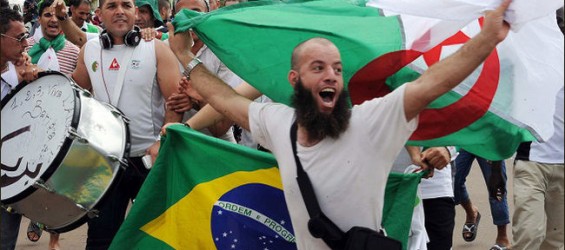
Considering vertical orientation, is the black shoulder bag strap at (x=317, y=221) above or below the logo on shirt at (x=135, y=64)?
above

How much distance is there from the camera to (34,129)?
21.0 feet

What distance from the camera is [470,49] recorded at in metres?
4.46

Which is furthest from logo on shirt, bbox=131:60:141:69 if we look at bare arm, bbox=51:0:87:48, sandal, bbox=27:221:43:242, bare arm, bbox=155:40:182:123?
sandal, bbox=27:221:43:242

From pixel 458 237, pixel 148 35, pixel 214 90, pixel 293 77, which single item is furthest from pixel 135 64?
pixel 458 237

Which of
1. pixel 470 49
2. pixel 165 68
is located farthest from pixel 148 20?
pixel 470 49

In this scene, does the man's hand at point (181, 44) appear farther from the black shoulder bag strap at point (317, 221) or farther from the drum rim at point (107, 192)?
the black shoulder bag strap at point (317, 221)

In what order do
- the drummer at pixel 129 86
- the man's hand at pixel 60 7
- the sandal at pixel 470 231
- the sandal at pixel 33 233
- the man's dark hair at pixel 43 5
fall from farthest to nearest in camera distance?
the man's dark hair at pixel 43 5, the sandal at pixel 33 233, the sandal at pixel 470 231, the man's hand at pixel 60 7, the drummer at pixel 129 86

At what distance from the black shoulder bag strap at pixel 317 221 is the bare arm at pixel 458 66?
50 centimetres

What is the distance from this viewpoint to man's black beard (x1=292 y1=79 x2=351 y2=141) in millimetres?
4703

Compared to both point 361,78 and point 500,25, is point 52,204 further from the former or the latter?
point 500,25

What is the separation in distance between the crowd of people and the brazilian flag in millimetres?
191

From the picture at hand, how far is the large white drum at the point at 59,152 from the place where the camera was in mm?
6195

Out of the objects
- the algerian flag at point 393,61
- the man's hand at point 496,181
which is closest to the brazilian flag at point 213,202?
the algerian flag at point 393,61

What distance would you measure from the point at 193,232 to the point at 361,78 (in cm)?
137
